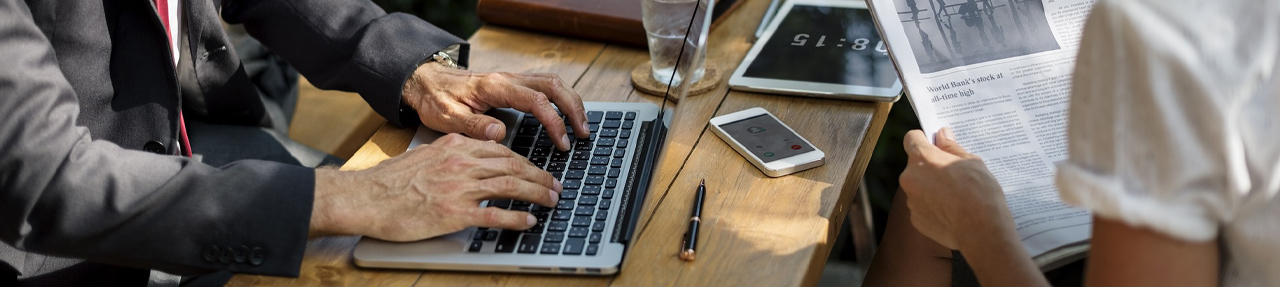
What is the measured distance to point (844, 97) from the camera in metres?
1.31

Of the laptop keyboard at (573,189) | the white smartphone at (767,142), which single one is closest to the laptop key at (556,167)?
the laptop keyboard at (573,189)

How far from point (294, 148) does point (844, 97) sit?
874 mm

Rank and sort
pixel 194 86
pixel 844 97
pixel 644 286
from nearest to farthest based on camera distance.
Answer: pixel 644 286 → pixel 844 97 → pixel 194 86

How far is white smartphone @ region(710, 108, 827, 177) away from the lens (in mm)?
1142

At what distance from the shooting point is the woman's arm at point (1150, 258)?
749 millimetres

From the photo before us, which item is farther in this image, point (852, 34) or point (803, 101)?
point (852, 34)

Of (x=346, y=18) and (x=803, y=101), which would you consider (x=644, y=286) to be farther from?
(x=346, y=18)

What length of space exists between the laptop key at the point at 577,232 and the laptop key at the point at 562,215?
3 centimetres

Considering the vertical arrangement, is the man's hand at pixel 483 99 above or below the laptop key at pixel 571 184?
below

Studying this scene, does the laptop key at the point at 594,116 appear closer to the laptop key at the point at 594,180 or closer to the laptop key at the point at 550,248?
the laptop key at the point at 594,180

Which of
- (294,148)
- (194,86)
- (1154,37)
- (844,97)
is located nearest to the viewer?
(1154,37)

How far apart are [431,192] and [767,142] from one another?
415 mm

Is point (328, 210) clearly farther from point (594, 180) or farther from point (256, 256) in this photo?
point (594, 180)

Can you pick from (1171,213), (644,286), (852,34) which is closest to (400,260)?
(644,286)
